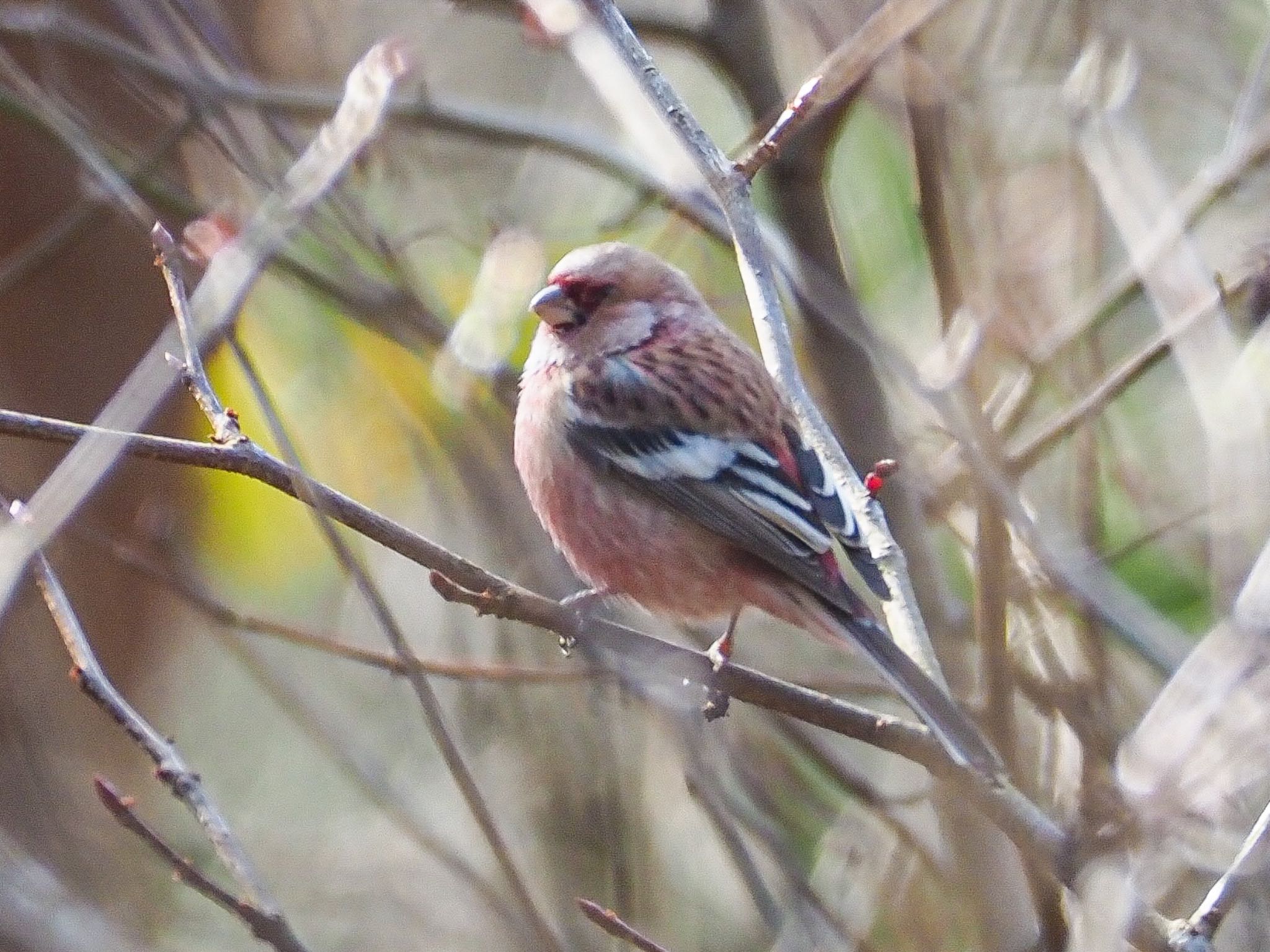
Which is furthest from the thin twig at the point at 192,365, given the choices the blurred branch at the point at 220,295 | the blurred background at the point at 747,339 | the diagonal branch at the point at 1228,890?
the diagonal branch at the point at 1228,890

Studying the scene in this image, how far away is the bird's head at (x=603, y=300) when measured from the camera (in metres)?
4.97

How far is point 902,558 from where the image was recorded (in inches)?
146

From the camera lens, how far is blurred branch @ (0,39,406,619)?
110 inches

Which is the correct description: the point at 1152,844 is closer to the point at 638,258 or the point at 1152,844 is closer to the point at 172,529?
the point at 638,258

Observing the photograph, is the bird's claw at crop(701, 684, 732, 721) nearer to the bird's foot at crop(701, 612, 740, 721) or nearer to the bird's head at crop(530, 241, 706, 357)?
the bird's foot at crop(701, 612, 740, 721)

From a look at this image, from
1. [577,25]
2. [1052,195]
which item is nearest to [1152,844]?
[577,25]

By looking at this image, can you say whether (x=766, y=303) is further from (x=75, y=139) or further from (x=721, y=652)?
(x=75, y=139)

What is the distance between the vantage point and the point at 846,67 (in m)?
3.85

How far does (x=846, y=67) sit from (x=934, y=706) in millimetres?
1555

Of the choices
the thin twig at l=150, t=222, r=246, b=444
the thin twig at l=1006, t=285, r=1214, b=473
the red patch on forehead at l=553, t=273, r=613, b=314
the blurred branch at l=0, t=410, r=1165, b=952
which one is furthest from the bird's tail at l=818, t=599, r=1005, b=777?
the red patch on forehead at l=553, t=273, r=613, b=314

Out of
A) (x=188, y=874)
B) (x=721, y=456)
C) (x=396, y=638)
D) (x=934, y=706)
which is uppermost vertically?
(x=721, y=456)

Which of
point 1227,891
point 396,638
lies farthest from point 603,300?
point 1227,891

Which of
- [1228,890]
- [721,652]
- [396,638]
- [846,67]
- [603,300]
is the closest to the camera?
Answer: [1228,890]

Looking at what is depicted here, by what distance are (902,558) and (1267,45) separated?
5.00 feet
